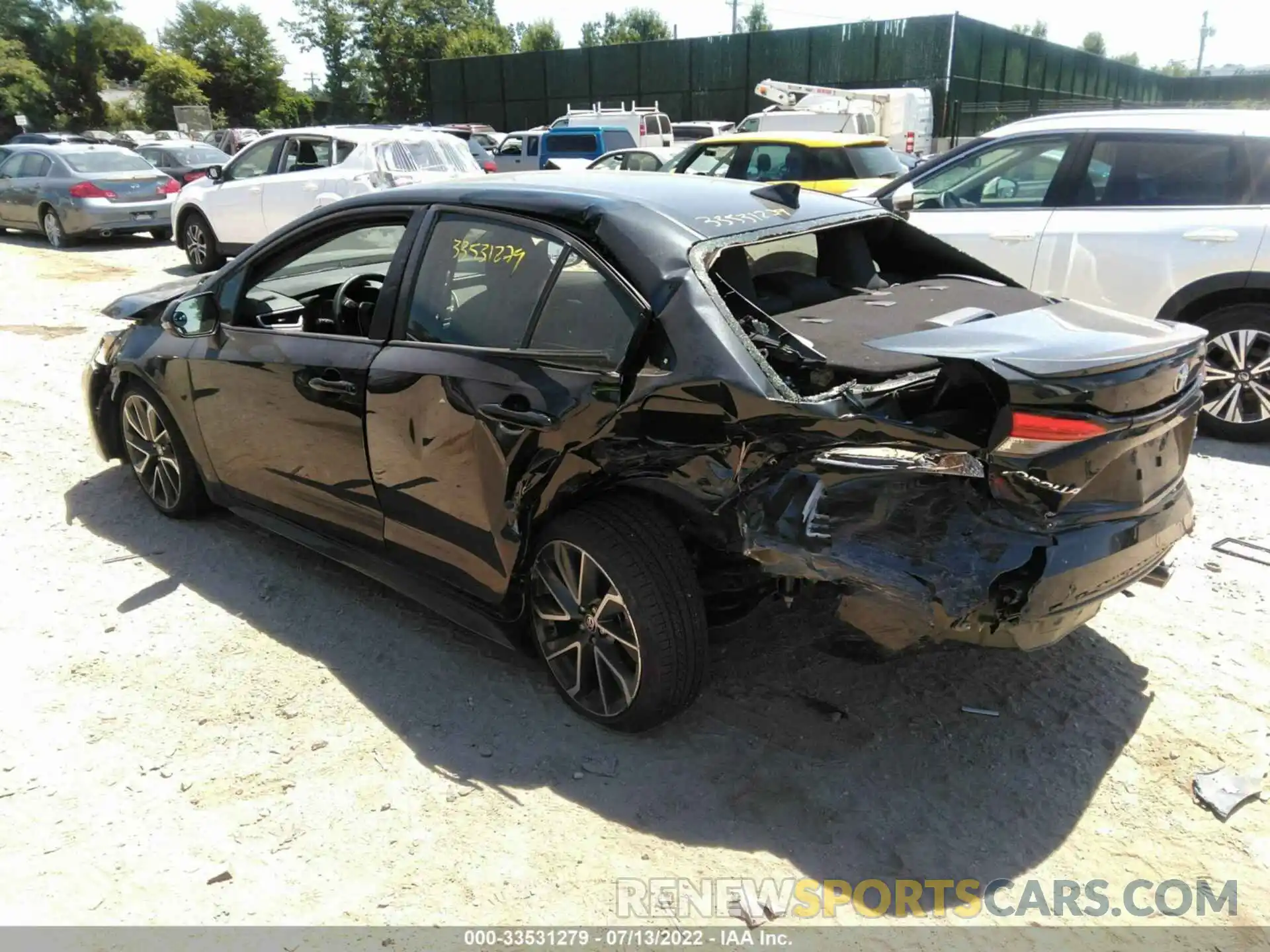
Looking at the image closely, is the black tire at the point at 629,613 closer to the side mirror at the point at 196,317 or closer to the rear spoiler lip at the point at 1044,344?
the rear spoiler lip at the point at 1044,344

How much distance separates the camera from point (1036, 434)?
2.49m

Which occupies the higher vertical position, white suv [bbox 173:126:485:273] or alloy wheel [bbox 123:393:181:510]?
white suv [bbox 173:126:485:273]

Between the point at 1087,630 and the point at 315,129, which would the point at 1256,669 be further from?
the point at 315,129

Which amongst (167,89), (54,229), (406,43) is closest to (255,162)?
(54,229)

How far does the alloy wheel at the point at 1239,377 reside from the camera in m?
5.57

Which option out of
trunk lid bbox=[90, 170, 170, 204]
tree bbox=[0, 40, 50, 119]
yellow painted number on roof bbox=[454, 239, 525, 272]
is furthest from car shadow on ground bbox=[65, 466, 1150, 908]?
tree bbox=[0, 40, 50, 119]

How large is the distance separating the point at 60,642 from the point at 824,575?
3155 millimetres

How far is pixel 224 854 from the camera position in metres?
2.71

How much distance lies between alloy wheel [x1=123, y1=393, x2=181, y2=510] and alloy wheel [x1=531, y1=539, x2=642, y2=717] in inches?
98.7

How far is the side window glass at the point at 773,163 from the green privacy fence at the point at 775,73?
2423cm

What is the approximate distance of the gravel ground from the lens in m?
2.60

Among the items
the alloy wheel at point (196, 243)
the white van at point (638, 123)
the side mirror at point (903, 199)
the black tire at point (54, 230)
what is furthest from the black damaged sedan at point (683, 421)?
the white van at point (638, 123)

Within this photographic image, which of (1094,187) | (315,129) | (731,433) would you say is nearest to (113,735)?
(731,433)

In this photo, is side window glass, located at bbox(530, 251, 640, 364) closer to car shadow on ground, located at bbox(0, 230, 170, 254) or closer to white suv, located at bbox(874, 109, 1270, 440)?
white suv, located at bbox(874, 109, 1270, 440)
